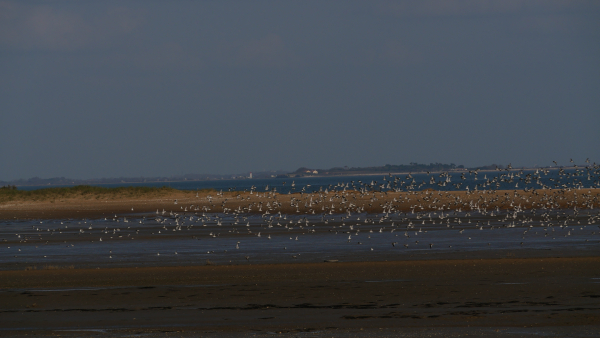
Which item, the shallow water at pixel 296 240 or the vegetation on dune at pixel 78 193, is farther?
the vegetation on dune at pixel 78 193

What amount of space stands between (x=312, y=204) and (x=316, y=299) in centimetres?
3775

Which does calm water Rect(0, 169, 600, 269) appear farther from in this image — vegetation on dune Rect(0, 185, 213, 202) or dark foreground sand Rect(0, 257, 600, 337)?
vegetation on dune Rect(0, 185, 213, 202)

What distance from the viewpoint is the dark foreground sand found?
1165cm

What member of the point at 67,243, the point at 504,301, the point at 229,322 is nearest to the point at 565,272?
the point at 504,301

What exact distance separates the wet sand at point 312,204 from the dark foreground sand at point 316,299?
81.1 feet

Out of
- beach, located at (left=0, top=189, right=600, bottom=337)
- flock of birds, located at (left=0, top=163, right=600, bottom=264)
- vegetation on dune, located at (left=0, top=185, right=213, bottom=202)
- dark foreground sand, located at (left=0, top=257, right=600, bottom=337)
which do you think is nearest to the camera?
dark foreground sand, located at (left=0, top=257, right=600, bottom=337)

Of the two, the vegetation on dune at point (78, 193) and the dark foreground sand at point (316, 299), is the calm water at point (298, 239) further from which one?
the vegetation on dune at point (78, 193)

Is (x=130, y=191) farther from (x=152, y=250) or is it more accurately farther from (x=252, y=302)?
(x=252, y=302)

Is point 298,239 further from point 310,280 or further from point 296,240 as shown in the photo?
point 310,280

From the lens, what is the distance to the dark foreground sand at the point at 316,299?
11.6m

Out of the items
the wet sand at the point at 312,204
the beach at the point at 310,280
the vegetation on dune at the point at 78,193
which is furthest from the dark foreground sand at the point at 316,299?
the vegetation on dune at the point at 78,193

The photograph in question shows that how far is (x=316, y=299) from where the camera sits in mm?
14164

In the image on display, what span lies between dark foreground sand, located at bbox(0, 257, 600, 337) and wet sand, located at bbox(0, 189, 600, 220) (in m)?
24.7

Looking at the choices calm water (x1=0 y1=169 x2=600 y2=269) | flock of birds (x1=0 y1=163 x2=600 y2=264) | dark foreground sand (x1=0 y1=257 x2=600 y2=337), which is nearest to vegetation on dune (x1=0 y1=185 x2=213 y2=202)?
flock of birds (x1=0 y1=163 x2=600 y2=264)
